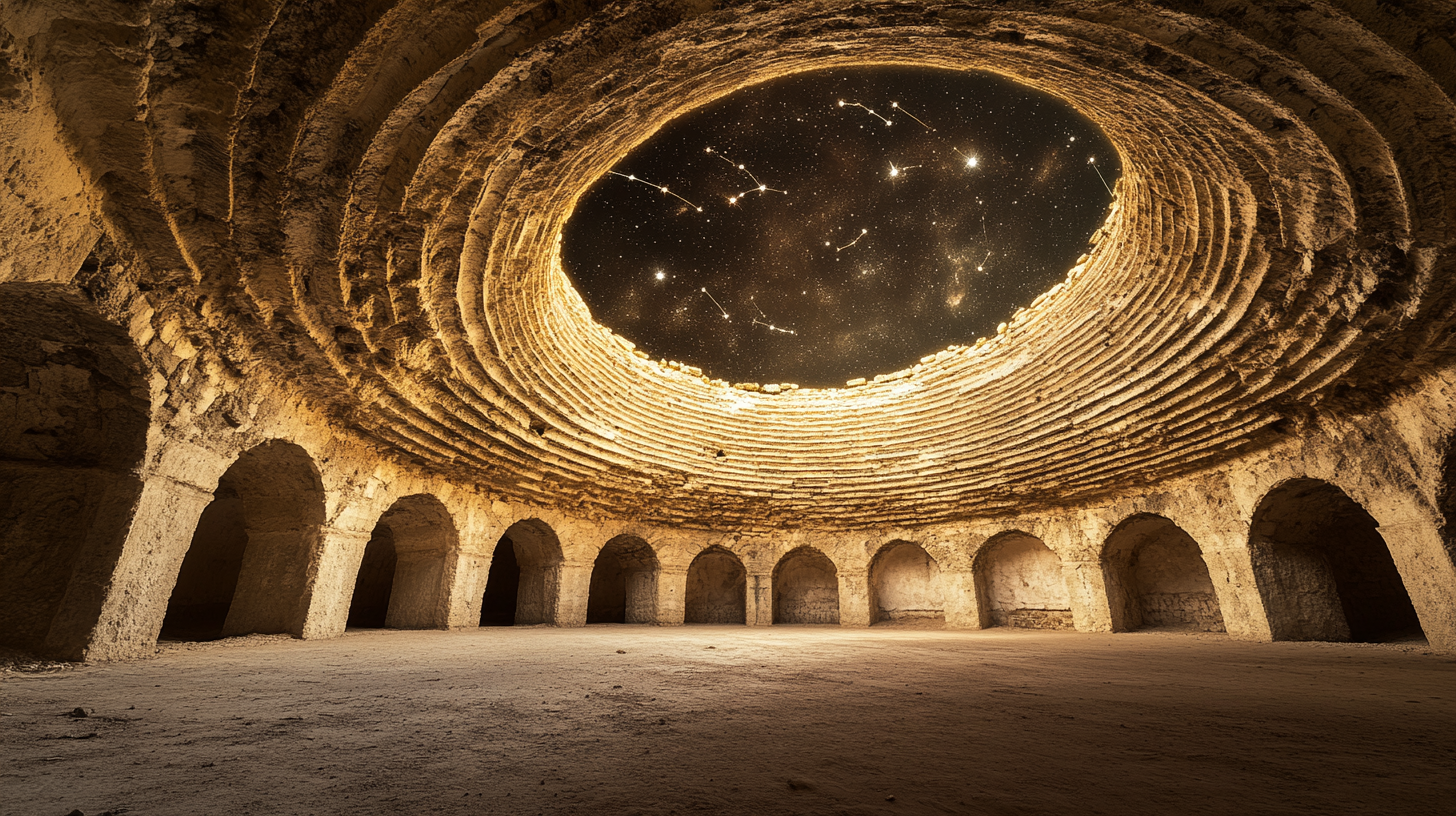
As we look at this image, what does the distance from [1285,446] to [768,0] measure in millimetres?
9331

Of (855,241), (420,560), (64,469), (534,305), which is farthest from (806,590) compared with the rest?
(64,469)

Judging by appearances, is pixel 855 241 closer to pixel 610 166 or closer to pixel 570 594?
pixel 610 166

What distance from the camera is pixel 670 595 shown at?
40.8ft

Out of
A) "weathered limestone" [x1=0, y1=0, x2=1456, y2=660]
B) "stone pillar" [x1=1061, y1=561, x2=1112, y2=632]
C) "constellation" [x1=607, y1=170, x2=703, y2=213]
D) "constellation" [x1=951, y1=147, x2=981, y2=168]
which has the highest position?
"constellation" [x1=951, y1=147, x2=981, y2=168]

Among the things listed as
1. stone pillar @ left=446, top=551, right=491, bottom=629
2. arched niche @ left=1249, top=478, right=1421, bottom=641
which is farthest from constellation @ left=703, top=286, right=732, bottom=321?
arched niche @ left=1249, top=478, right=1421, bottom=641

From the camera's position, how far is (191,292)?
4441 mm

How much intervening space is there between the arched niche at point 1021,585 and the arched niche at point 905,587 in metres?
1.13

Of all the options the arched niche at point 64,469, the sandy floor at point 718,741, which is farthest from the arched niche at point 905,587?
the arched niche at point 64,469

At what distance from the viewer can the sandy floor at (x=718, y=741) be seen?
1490 millimetres

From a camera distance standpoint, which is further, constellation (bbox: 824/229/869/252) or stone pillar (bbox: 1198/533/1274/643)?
constellation (bbox: 824/229/869/252)

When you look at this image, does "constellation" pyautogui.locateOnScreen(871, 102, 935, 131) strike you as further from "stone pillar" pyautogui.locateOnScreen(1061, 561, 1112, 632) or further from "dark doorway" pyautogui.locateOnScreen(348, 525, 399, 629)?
"dark doorway" pyautogui.locateOnScreen(348, 525, 399, 629)

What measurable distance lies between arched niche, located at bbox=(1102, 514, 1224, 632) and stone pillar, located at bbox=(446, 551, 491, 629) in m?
11.6

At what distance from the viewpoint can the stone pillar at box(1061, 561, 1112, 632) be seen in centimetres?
1032

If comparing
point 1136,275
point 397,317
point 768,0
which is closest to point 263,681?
point 397,317
